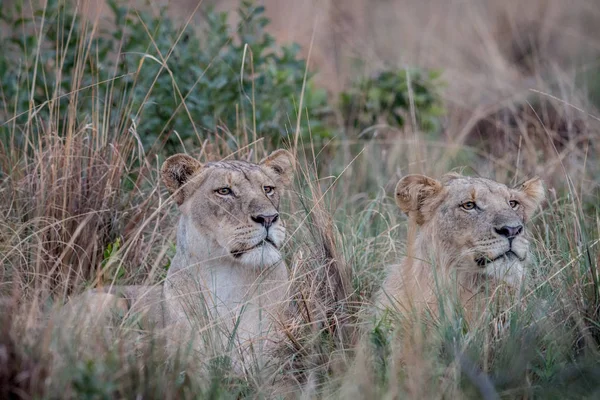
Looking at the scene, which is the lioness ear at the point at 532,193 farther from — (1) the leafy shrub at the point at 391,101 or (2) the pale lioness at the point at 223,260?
(1) the leafy shrub at the point at 391,101

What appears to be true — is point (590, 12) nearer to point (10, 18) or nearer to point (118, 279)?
point (10, 18)

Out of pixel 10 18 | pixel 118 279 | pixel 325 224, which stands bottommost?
pixel 118 279

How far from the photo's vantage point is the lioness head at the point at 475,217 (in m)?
5.20

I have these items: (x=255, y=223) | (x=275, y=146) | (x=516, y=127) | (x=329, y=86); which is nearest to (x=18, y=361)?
(x=255, y=223)

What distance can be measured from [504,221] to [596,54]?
9.07 metres

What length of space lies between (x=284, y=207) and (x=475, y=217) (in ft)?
5.20

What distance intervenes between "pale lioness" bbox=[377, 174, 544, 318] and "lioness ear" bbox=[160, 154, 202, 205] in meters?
1.11

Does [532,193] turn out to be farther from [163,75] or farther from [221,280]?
[163,75]

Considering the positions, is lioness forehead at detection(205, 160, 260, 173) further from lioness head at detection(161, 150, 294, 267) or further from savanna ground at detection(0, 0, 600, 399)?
savanna ground at detection(0, 0, 600, 399)

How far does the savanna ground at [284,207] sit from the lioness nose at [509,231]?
0.91ft

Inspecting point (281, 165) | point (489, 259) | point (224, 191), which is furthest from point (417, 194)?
point (224, 191)

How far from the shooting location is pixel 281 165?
582cm

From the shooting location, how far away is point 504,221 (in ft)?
17.1

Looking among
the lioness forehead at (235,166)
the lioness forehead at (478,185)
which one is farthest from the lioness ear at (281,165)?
the lioness forehead at (478,185)
